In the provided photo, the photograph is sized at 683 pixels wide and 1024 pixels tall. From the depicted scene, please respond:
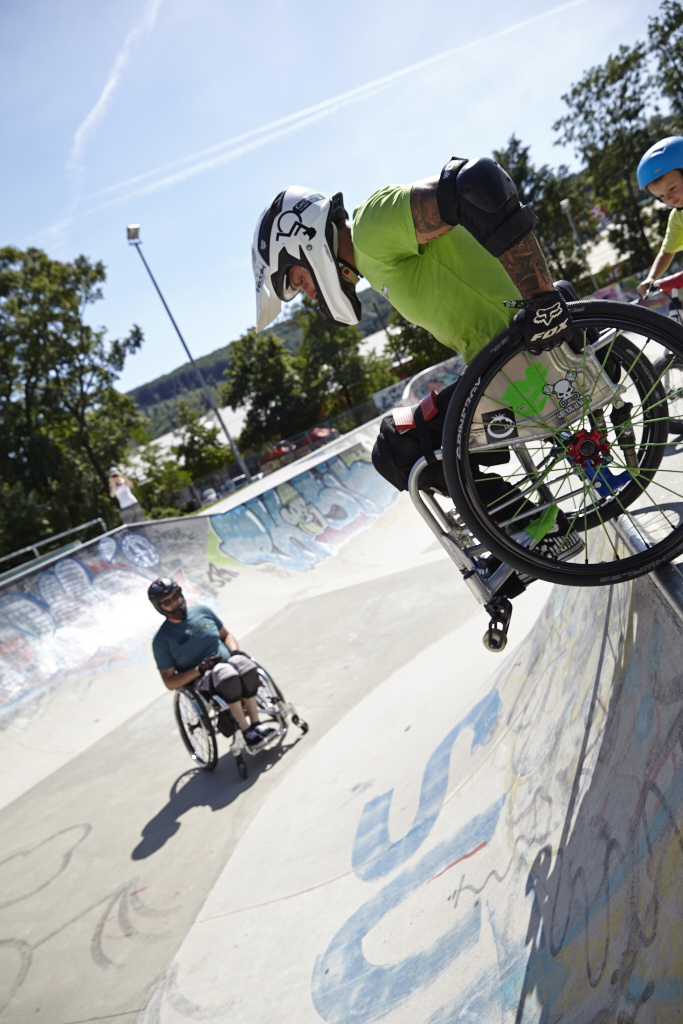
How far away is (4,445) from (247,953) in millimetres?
35120

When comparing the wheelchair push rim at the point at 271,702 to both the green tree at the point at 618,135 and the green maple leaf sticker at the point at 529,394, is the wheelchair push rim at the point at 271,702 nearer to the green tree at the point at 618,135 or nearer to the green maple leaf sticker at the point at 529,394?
the green maple leaf sticker at the point at 529,394

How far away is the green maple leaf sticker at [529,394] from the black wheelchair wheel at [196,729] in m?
4.84

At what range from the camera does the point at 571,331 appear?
2.13 metres

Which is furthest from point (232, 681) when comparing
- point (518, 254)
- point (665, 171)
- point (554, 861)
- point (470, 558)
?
point (665, 171)

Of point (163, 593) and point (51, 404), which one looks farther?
point (51, 404)

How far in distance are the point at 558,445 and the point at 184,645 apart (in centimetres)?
499

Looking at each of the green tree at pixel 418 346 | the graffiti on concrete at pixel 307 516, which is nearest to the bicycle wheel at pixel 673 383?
the graffiti on concrete at pixel 307 516

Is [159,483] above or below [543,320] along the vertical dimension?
above

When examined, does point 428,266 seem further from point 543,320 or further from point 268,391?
point 268,391

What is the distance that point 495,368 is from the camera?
221cm

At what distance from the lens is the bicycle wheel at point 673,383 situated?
7.41ft

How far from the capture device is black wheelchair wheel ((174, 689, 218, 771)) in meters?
6.27

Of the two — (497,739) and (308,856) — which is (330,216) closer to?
(497,739)

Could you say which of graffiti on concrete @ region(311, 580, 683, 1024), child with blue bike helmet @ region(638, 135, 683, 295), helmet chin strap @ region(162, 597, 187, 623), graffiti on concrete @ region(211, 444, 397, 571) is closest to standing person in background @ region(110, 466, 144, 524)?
graffiti on concrete @ region(211, 444, 397, 571)
